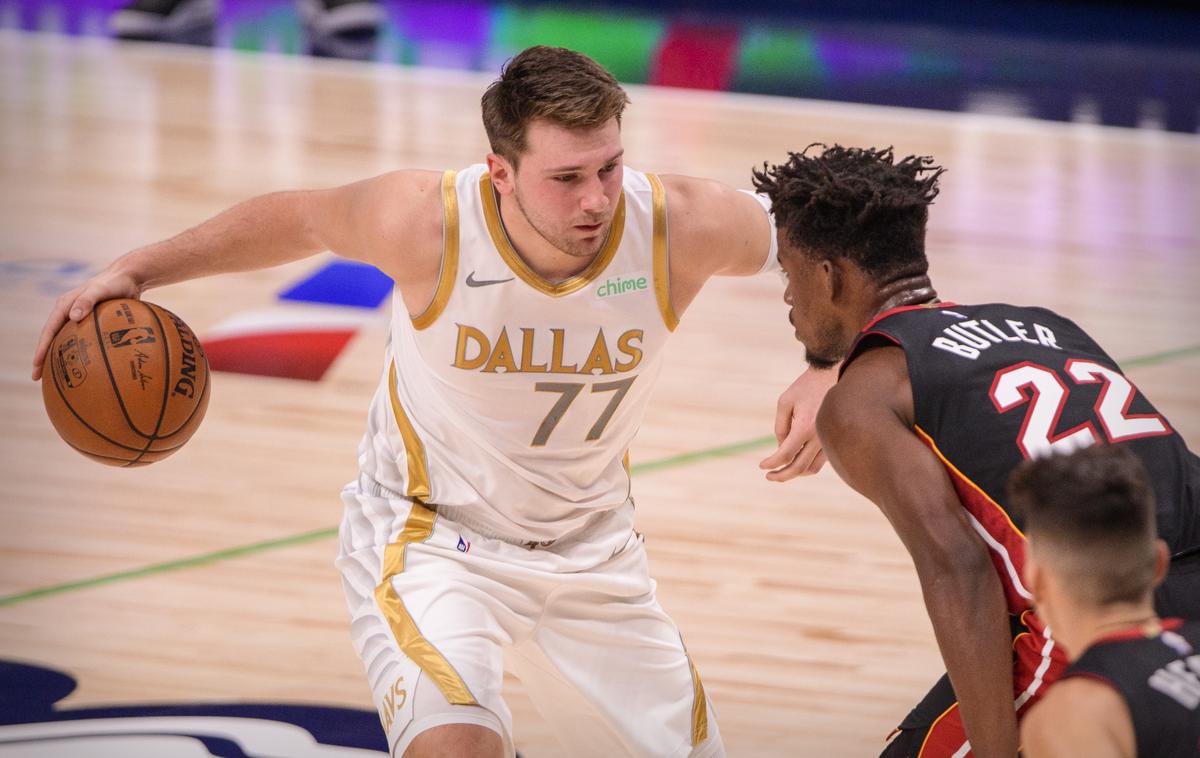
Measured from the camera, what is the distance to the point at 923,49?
1528 cm

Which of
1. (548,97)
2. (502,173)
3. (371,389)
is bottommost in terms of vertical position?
(371,389)

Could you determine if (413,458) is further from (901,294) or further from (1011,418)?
(1011,418)

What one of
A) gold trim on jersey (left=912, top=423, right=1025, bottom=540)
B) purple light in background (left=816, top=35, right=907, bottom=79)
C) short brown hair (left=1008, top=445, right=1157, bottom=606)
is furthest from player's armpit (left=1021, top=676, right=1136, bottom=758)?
purple light in background (left=816, top=35, right=907, bottom=79)

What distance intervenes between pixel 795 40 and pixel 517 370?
42.0 ft

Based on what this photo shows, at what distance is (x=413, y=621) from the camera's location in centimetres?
339

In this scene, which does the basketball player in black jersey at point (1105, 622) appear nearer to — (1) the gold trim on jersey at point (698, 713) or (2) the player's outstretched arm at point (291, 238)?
(1) the gold trim on jersey at point (698, 713)

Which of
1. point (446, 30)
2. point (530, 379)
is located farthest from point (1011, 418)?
point (446, 30)

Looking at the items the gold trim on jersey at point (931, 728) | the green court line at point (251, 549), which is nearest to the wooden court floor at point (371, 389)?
the green court line at point (251, 549)

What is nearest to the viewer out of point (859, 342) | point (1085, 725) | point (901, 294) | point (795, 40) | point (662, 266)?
point (1085, 725)

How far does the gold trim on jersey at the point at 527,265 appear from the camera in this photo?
3549 mm

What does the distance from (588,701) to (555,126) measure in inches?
54.2

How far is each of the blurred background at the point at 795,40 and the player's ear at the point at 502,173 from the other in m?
9.46

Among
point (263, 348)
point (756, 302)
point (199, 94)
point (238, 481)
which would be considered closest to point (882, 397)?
point (238, 481)

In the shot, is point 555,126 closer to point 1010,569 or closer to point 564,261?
point 564,261
